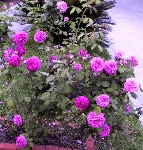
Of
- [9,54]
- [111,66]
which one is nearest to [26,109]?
[9,54]

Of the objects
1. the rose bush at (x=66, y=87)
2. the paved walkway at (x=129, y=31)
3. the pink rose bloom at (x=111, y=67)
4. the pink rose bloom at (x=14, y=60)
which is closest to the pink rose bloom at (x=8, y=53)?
the rose bush at (x=66, y=87)

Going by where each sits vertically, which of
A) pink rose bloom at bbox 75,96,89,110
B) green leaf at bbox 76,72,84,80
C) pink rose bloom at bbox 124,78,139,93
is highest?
pink rose bloom at bbox 124,78,139,93

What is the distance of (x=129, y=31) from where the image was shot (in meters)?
7.27

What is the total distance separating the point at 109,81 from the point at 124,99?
162 mm

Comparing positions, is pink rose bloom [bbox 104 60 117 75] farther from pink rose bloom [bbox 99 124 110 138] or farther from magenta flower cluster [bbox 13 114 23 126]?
magenta flower cluster [bbox 13 114 23 126]

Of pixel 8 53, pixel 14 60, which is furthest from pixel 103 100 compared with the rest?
pixel 8 53

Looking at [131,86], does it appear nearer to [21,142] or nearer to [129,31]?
[21,142]

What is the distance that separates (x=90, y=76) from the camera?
2.57 meters

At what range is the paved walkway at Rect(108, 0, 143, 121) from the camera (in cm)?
598

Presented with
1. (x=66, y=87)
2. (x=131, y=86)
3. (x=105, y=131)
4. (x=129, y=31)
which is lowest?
(x=129, y=31)

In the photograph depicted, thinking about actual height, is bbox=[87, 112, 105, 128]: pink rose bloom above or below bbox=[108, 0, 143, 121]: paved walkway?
above

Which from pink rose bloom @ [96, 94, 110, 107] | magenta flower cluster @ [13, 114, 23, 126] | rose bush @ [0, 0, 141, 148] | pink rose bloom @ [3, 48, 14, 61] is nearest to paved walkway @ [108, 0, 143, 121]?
rose bush @ [0, 0, 141, 148]

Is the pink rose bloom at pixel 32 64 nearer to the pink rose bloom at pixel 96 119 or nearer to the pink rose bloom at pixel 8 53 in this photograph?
the pink rose bloom at pixel 8 53

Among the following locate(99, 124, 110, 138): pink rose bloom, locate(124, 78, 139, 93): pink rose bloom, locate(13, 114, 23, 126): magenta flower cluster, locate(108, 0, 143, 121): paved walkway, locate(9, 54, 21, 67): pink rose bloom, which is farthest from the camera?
locate(108, 0, 143, 121): paved walkway
